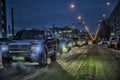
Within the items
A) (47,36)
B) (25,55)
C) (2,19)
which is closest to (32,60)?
(25,55)

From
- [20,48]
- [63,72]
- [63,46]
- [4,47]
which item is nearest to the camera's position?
[63,72]

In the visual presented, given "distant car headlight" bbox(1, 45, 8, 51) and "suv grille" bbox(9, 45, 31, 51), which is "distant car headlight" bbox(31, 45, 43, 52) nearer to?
"suv grille" bbox(9, 45, 31, 51)

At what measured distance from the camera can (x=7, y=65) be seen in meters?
16.2

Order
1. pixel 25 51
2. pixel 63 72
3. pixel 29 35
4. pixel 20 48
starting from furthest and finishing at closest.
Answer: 1. pixel 29 35
2. pixel 20 48
3. pixel 25 51
4. pixel 63 72

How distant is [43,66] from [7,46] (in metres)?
2.18

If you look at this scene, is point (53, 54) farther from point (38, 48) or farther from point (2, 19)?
point (2, 19)

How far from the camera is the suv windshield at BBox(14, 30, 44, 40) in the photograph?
17344 millimetres

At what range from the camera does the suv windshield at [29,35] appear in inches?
683

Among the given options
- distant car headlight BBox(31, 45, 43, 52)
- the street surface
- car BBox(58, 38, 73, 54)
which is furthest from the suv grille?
car BBox(58, 38, 73, 54)

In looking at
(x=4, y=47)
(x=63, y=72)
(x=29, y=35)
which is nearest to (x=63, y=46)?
(x=29, y=35)

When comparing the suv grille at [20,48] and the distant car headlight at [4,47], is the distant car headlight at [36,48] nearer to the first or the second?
the suv grille at [20,48]

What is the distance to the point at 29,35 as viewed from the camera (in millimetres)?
17547

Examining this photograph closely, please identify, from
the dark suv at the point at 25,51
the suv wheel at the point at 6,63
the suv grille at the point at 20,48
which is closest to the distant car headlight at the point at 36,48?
the dark suv at the point at 25,51

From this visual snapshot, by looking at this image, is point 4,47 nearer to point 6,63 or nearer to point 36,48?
point 6,63
